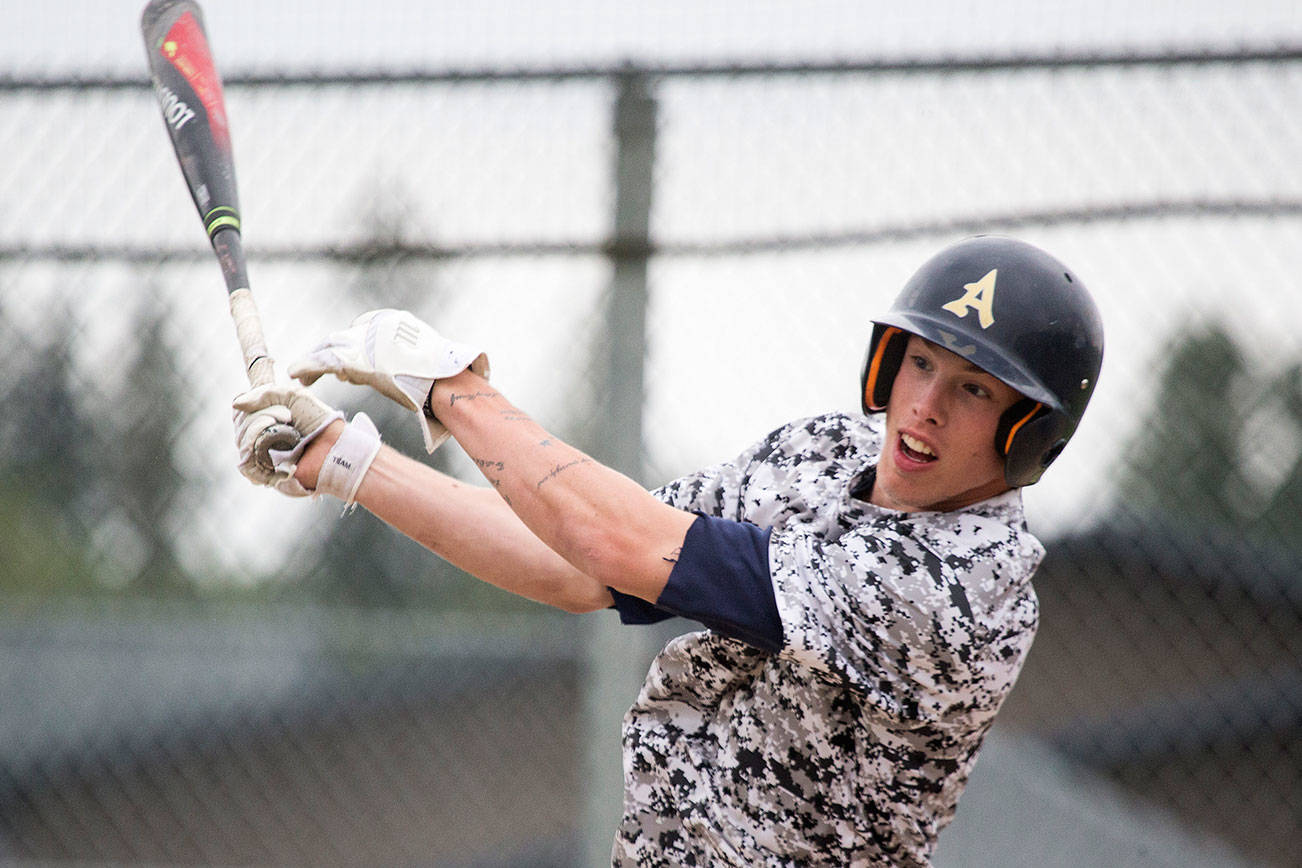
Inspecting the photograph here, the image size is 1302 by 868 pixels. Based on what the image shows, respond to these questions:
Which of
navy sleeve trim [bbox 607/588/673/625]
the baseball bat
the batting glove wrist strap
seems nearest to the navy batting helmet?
navy sleeve trim [bbox 607/588/673/625]

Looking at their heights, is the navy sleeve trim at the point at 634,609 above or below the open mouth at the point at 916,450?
below

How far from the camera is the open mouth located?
1.79m

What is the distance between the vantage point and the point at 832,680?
66.0 inches

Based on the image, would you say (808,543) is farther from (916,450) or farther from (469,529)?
(469,529)

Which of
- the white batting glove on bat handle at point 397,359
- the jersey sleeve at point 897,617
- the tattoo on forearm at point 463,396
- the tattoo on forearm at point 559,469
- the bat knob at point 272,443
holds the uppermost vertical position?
the white batting glove on bat handle at point 397,359

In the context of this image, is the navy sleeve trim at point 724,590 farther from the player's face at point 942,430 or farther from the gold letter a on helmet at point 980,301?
the gold letter a on helmet at point 980,301

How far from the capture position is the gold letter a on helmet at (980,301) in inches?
70.4

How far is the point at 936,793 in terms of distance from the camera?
6.15ft

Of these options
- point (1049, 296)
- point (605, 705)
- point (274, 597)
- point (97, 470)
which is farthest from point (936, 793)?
point (97, 470)

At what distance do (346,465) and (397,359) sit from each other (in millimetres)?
261

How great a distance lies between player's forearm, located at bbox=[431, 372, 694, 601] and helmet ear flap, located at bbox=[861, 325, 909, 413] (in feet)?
1.67

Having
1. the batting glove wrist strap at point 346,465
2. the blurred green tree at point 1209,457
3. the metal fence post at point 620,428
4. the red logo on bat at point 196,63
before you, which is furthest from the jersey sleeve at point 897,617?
the blurred green tree at point 1209,457

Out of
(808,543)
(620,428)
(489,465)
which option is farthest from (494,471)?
(620,428)

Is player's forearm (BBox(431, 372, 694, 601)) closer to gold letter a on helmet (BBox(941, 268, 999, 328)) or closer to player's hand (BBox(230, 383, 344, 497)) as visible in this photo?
player's hand (BBox(230, 383, 344, 497))
